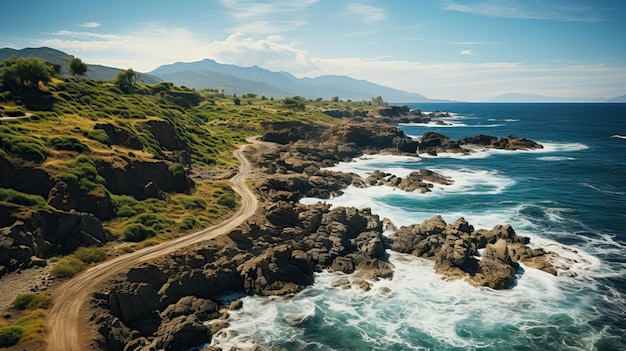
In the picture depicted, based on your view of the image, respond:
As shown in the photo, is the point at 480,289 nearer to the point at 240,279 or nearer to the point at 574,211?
the point at 240,279

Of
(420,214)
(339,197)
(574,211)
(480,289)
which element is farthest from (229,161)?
(574,211)

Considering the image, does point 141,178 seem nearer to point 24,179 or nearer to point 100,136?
point 100,136

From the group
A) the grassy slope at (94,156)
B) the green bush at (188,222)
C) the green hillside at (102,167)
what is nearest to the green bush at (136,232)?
the green hillside at (102,167)

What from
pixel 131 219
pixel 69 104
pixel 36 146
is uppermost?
pixel 69 104

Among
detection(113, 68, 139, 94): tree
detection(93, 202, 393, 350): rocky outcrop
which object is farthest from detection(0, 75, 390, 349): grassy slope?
detection(113, 68, 139, 94): tree

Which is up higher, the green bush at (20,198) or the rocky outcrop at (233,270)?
the green bush at (20,198)

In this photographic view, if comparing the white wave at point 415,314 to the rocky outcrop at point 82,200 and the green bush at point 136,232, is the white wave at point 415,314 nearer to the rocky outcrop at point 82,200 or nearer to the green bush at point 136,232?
the green bush at point 136,232

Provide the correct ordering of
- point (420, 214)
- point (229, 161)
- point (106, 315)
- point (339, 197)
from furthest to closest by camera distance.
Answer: point (229, 161), point (339, 197), point (420, 214), point (106, 315)

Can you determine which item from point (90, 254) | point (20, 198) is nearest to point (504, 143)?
point (90, 254)
